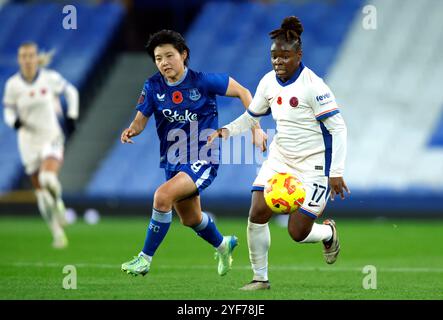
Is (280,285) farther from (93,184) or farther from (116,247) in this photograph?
(93,184)

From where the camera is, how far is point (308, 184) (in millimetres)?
8633

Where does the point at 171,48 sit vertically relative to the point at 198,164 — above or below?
above

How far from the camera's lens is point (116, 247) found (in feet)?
44.1

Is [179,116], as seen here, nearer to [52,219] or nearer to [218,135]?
[218,135]

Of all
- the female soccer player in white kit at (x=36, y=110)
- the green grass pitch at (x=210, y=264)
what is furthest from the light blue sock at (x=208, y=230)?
the female soccer player in white kit at (x=36, y=110)

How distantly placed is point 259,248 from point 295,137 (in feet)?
3.10

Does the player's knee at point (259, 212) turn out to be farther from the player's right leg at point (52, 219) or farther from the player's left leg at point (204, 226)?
the player's right leg at point (52, 219)

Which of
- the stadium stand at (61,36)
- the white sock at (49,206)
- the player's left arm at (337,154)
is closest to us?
the player's left arm at (337,154)

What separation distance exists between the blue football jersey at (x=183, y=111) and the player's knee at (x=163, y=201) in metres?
0.47

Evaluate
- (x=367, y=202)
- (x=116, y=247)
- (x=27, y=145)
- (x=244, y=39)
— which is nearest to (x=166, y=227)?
(x=116, y=247)

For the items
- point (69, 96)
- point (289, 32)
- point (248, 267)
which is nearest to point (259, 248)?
point (289, 32)

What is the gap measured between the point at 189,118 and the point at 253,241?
1.22m

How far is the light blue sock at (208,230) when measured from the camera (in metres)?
9.28

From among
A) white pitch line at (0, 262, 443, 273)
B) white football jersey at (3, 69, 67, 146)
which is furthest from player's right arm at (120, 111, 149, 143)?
white football jersey at (3, 69, 67, 146)
